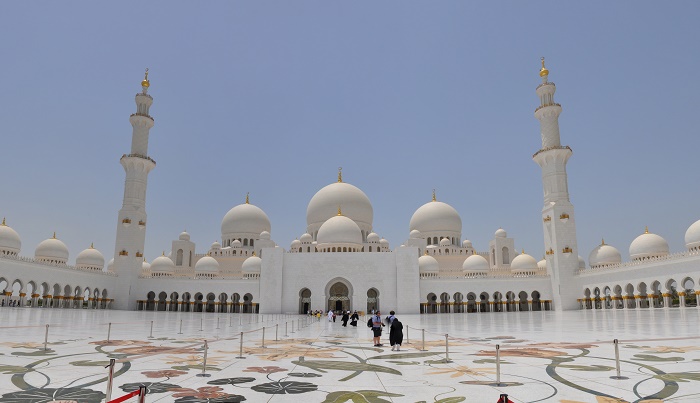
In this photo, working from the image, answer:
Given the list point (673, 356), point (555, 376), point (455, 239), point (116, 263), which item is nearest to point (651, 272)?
point (455, 239)

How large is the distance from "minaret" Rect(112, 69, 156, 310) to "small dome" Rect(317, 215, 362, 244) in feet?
47.5

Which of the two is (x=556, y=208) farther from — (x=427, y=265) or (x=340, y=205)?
(x=340, y=205)

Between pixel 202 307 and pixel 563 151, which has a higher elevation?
pixel 563 151

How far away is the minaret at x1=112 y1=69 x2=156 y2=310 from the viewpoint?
3816 centimetres

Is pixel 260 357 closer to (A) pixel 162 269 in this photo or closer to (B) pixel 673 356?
(B) pixel 673 356

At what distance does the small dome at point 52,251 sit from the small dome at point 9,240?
136 inches

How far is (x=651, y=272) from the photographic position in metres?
29.7

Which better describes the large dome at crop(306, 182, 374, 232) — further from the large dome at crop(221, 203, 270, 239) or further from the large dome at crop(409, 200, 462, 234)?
the large dome at crop(221, 203, 270, 239)

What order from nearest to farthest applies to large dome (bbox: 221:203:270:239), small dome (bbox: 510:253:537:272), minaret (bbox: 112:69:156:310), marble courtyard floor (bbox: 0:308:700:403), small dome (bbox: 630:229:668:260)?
marble courtyard floor (bbox: 0:308:700:403)
small dome (bbox: 630:229:668:260)
minaret (bbox: 112:69:156:310)
small dome (bbox: 510:253:537:272)
large dome (bbox: 221:203:270:239)

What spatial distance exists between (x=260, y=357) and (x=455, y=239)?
4211cm

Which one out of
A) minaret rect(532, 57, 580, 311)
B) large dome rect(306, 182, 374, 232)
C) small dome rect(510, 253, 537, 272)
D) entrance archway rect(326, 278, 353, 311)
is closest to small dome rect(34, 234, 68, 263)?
large dome rect(306, 182, 374, 232)

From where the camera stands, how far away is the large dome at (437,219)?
160 feet

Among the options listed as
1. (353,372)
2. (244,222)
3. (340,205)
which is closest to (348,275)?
(340,205)

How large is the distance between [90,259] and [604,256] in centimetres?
4336
